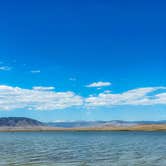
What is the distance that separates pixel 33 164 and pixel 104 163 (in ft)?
26.1

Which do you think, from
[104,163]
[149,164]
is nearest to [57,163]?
[104,163]

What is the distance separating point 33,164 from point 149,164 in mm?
12780

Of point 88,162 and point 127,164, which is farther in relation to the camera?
point 88,162

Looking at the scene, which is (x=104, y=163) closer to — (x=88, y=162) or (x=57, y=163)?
(x=88, y=162)

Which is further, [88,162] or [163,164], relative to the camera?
[88,162]

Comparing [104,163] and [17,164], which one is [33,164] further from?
[104,163]

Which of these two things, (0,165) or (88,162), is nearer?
(0,165)

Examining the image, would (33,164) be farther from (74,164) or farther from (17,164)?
(74,164)

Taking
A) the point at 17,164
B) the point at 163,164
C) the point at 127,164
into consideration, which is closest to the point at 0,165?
the point at 17,164

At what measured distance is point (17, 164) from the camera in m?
43.6

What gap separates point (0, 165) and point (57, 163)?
256 inches

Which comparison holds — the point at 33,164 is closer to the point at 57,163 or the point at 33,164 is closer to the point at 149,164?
the point at 57,163

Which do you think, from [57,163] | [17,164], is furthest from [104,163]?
[17,164]

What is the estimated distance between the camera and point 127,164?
42750 mm
